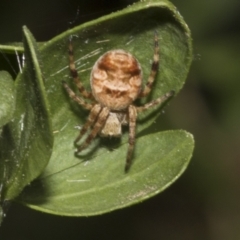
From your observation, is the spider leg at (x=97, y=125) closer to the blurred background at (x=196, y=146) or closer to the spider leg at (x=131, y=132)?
the spider leg at (x=131, y=132)

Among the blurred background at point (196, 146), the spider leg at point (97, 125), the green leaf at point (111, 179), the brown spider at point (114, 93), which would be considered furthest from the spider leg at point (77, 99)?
the blurred background at point (196, 146)

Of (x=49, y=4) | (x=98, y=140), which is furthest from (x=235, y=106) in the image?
(x=98, y=140)

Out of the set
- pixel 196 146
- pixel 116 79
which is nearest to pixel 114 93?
pixel 116 79

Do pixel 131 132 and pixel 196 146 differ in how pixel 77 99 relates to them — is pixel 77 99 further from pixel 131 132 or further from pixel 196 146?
pixel 196 146

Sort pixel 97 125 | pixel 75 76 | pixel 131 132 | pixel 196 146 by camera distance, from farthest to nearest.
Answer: pixel 196 146 → pixel 97 125 → pixel 131 132 → pixel 75 76

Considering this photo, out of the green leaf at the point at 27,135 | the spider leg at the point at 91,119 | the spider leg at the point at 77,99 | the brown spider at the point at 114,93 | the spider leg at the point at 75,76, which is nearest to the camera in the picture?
the green leaf at the point at 27,135

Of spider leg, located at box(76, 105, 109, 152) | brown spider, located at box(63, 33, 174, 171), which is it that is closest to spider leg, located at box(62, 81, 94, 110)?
brown spider, located at box(63, 33, 174, 171)
